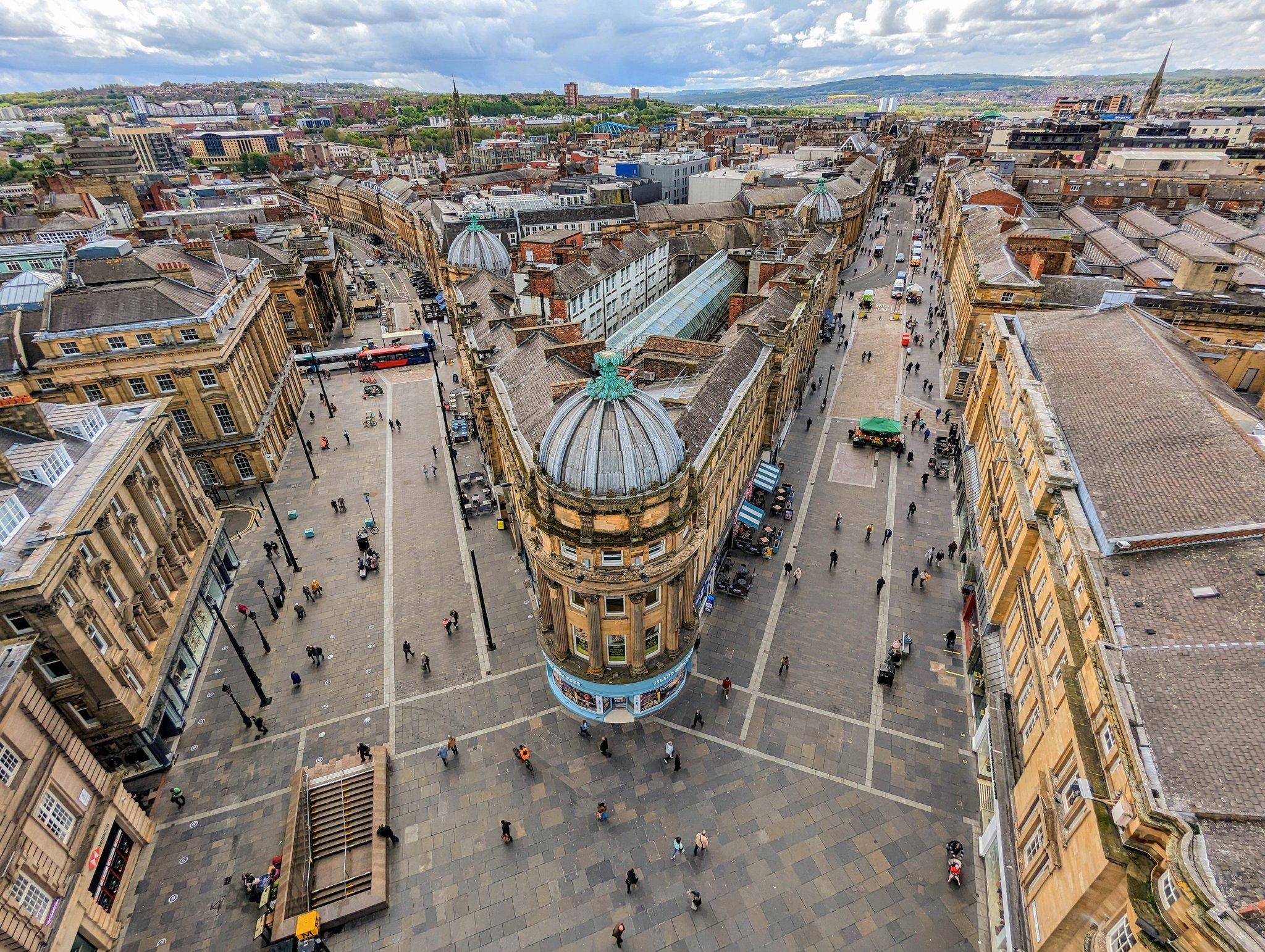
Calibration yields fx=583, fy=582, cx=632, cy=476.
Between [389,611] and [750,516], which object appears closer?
[389,611]

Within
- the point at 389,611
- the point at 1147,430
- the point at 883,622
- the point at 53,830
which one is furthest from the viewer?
the point at 389,611

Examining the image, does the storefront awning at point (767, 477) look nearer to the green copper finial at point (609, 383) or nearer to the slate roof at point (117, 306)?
the green copper finial at point (609, 383)

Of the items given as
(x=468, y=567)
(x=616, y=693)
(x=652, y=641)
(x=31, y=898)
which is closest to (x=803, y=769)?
(x=652, y=641)

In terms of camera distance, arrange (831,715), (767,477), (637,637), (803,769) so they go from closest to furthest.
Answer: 1. (637,637)
2. (803,769)
3. (831,715)
4. (767,477)

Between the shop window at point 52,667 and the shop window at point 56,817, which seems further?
the shop window at point 52,667

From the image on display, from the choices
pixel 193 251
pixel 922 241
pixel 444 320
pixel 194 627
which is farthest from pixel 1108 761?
pixel 922 241

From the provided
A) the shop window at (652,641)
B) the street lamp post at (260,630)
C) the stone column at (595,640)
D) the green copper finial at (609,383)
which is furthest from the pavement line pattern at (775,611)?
the street lamp post at (260,630)

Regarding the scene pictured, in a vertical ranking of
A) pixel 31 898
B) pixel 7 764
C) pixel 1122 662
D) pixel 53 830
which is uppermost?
pixel 1122 662

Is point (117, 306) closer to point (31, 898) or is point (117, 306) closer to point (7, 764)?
point (7, 764)
